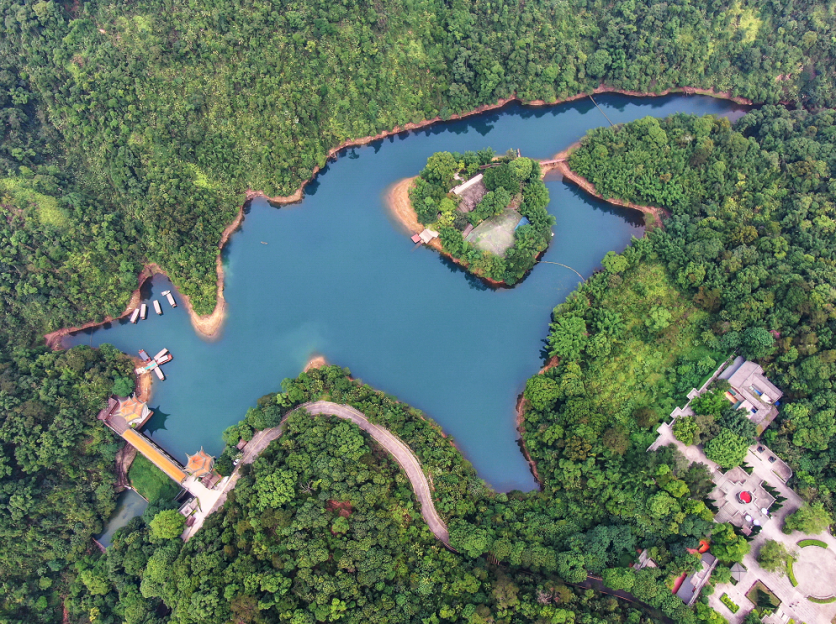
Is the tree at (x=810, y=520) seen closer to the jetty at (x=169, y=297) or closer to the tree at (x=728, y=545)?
the tree at (x=728, y=545)

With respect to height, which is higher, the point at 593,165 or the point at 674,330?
the point at 593,165

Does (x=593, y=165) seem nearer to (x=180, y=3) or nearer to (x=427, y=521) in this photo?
(x=427, y=521)

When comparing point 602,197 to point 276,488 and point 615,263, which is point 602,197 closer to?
point 615,263

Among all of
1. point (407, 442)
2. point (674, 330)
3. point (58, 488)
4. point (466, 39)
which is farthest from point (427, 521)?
point (466, 39)

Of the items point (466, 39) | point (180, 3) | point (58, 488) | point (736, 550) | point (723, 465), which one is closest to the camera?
point (736, 550)

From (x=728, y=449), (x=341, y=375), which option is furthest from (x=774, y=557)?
(x=341, y=375)

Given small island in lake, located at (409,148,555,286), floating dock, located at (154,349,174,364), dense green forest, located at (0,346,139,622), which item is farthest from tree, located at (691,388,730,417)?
dense green forest, located at (0,346,139,622)
